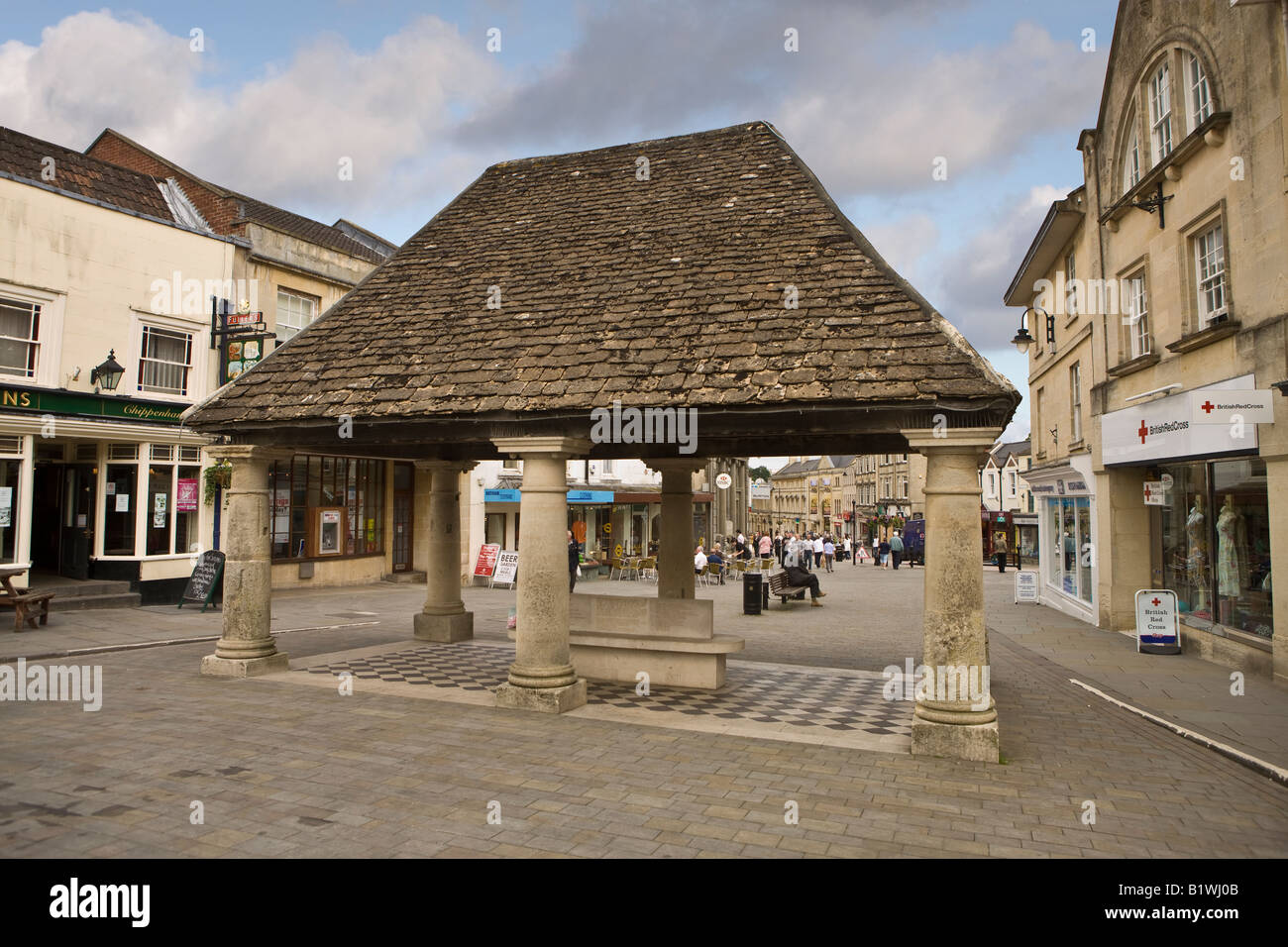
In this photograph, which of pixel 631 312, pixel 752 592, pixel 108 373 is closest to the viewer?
pixel 631 312

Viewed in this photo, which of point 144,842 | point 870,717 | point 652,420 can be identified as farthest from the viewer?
point 870,717

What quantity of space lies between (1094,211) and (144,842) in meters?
18.1

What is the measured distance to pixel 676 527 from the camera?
11742 millimetres

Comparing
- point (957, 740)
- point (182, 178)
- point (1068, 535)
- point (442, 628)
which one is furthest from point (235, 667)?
point (1068, 535)


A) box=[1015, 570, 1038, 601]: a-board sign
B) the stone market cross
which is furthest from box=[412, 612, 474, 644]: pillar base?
box=[1015, 570, 1038, 601]: a-board sign

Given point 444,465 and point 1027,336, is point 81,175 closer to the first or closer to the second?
point 444,465

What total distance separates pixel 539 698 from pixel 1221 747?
6.20 meters

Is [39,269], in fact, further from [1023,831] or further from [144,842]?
[1023,831]

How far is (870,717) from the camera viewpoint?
8.23 meters

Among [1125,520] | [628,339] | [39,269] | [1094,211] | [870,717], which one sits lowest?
[870,717]

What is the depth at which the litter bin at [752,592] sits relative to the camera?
17734mm

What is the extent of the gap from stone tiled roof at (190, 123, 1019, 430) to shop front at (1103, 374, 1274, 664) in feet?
20.5

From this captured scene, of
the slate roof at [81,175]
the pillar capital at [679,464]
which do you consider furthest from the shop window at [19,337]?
the pillar capital at [679,464]
